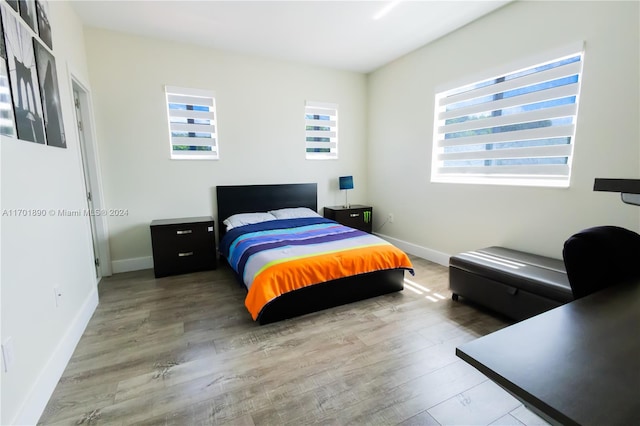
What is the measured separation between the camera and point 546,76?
2.53 m

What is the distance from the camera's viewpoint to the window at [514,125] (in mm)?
2439

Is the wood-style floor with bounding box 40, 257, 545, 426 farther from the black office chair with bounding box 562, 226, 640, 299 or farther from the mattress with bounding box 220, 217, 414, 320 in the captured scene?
the black office chair with bounding box 562, 226, 640, 299

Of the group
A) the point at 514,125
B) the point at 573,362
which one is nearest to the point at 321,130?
the point at 514,125

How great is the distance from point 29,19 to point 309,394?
2831 millimetres

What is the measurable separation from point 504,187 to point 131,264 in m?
4.35

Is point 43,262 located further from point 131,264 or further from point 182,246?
point 131,264

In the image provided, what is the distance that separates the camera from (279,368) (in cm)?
182

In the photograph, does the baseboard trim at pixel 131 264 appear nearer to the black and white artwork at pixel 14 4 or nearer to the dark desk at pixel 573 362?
the black and white artwork at pixel 14 4

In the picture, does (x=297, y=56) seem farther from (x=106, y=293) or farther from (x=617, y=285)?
(x=617, y=285)

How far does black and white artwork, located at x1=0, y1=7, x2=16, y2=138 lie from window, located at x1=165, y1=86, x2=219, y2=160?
2.13 meters

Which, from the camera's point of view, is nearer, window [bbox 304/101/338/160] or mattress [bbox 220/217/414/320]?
mattress [bbox 220/217/414/320]

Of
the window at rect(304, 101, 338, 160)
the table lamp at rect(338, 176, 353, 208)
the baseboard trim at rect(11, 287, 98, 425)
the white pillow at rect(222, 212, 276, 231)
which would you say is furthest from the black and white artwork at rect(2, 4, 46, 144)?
the table lamp at rect(338, 176, 353, 208)

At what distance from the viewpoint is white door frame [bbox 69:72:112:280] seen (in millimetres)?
3072

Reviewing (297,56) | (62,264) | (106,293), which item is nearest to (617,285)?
(62,264)
